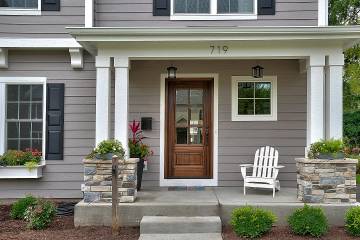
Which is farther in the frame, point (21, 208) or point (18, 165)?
point (18, 165)

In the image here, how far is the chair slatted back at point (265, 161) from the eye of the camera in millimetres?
7145

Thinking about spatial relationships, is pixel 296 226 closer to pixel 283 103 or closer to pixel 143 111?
pixel 283 103

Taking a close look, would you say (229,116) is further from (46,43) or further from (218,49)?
(46,43)

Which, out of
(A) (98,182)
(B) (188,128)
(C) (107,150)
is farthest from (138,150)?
(B) (188,128)

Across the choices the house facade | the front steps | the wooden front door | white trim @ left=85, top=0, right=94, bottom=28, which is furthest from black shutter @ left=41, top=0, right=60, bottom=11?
the front steps

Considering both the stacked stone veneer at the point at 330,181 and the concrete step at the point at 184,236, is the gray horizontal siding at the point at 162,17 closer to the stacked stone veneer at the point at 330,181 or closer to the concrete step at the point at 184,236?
the stacked stone veneer at the point at 330,181

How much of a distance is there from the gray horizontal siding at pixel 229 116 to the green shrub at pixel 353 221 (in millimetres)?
2093

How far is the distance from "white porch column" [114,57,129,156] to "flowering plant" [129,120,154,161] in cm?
66

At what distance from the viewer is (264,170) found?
7223 mm

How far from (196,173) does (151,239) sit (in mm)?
2649

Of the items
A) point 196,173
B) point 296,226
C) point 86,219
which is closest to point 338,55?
point 296,226

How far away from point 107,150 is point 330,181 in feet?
10.5

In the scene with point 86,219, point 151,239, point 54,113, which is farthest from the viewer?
point 54,113

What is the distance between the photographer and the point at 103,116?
636 cm
